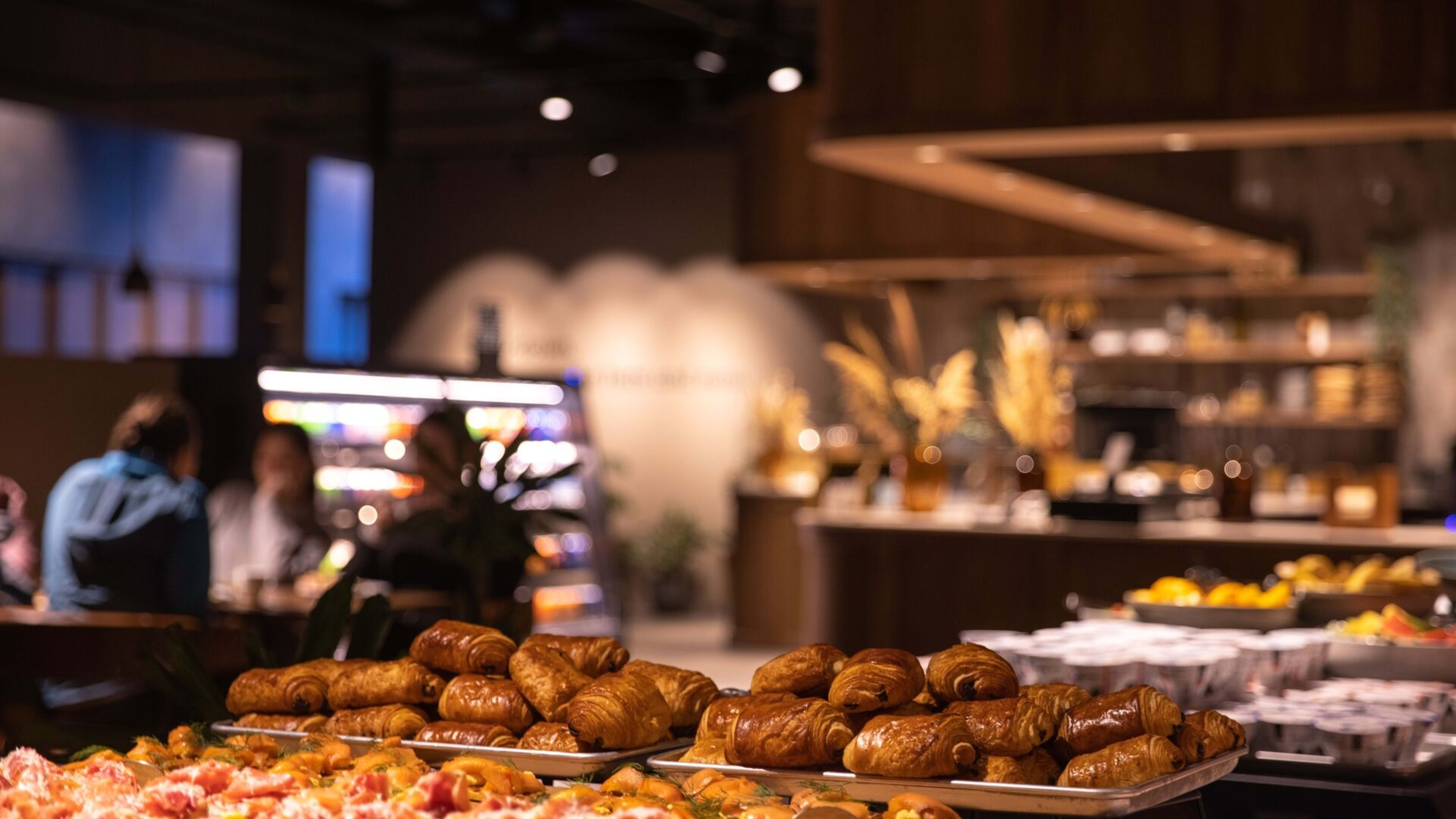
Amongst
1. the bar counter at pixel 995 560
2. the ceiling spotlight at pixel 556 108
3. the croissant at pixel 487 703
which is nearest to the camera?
the croissant at pixel 487 703

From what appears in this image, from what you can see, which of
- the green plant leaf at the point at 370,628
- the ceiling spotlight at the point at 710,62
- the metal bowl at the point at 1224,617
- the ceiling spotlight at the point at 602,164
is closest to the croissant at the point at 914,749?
the green plant leaf at the point at 370,628

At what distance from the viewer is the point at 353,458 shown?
8.43m

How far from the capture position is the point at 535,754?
211cm

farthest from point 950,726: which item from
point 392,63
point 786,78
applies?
point 392,63

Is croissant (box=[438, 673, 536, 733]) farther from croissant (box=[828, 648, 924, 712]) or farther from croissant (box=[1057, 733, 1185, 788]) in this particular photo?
croissant (box=[1057, 733, 1185, 788])

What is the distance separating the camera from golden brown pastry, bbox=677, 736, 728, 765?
81.6 inches

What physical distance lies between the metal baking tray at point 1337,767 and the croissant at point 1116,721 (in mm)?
657

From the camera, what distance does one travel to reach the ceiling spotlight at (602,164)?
13.1 metres

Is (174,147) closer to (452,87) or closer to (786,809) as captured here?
(452,87)

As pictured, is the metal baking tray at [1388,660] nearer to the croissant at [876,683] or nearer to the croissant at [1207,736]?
the croissant at [1207,736]

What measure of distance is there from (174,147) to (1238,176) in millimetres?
8046

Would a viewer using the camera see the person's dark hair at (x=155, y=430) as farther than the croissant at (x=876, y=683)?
Yes

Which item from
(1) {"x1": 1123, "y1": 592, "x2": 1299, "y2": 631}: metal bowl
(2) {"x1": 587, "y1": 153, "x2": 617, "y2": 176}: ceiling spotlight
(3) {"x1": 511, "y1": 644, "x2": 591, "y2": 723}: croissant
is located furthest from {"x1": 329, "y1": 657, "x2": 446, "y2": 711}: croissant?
(2) {"x1": 587, "y1": 153, "x2": 617, "y2": 176}: ceiling spotlight

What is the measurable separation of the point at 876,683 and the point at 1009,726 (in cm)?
18
